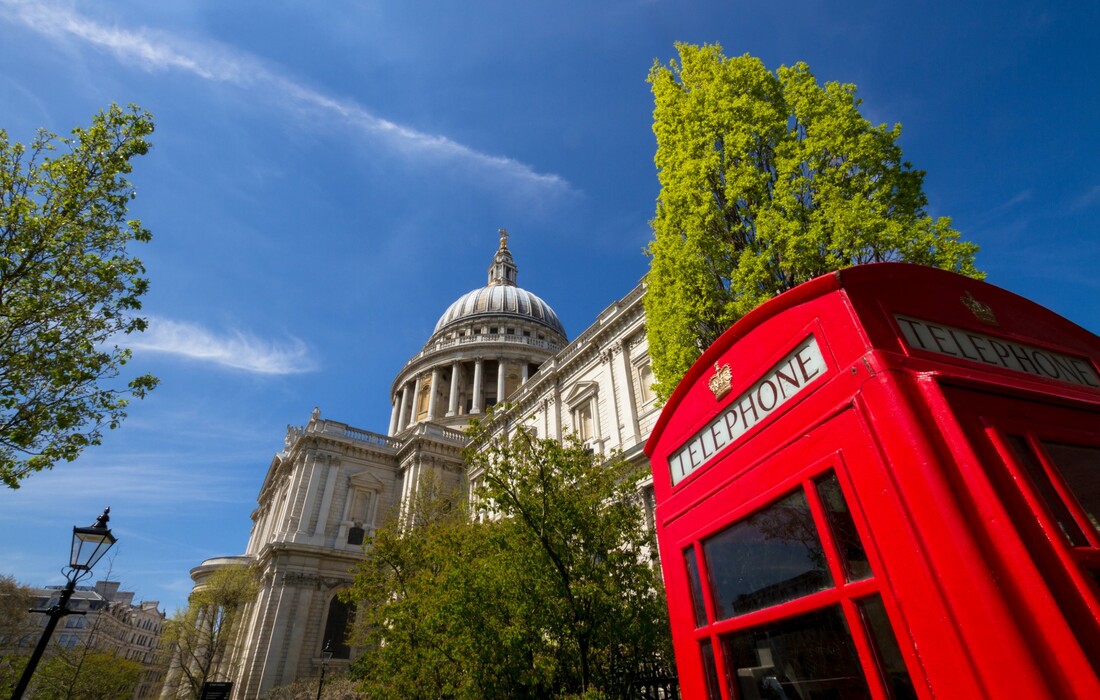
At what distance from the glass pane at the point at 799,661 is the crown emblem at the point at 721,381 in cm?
113

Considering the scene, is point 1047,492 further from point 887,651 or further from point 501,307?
point 501,307

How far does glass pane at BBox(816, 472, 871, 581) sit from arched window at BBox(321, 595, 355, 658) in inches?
1138

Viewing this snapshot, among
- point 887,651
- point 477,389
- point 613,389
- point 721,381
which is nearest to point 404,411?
point 477,389

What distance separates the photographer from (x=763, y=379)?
259 centimetres

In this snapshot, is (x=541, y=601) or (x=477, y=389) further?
(x=477, y=389)

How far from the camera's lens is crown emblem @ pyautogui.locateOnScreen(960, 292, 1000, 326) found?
2381mm

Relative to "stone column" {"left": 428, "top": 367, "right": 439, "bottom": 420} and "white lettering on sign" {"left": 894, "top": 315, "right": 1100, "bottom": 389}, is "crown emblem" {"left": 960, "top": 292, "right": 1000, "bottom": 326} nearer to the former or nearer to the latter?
"white lettering on sign" {"left": 894, "top": 315, "right": 1100, "bottom": 389}

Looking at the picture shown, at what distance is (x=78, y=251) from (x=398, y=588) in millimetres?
9767

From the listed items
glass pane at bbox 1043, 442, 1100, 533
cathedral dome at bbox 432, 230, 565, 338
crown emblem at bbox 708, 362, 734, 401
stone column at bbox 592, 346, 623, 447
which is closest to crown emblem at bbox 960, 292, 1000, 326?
glass pane at bbox 1043, 442, 1100, 533

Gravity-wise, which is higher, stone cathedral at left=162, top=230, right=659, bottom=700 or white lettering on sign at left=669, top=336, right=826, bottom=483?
stone cathedral at left=162, top=230, right=659, bottom=700

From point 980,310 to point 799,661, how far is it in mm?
1760

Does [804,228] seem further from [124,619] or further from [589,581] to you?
[124,619]

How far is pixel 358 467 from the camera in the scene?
103ft

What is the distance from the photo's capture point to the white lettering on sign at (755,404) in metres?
2.33
